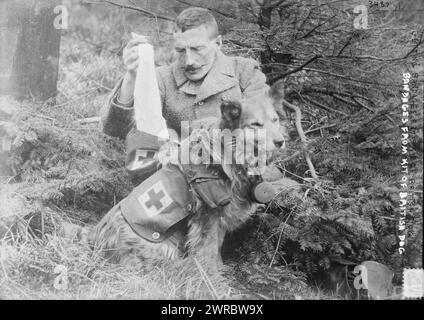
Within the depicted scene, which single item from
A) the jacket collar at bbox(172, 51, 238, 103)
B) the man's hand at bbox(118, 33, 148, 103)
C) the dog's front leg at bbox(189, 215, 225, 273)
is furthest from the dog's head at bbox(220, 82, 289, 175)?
the man's hand at bbox(118, 33, 148, 103)

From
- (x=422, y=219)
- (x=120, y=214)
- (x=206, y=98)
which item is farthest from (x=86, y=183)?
(x=422, y=219)

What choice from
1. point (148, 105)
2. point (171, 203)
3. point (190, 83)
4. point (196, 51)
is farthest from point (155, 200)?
point (196, 51)

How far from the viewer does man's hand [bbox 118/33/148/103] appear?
311 cm

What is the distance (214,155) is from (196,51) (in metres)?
0.56

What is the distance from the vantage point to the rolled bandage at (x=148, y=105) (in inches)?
122

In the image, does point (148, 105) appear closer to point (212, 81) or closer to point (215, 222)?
point (212, 81)

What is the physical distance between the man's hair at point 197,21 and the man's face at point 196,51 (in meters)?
0.02

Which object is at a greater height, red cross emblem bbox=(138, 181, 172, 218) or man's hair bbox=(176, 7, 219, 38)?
man's hair bbox=(176, 7, 219, 38)

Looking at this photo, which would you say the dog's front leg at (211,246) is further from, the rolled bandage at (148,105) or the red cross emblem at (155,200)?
the rolled bandage at (148,105)

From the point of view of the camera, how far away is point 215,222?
3010 millimetres

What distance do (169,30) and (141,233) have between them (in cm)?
110

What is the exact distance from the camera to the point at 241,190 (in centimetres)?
301

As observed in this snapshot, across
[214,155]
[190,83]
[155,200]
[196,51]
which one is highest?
[196,51]

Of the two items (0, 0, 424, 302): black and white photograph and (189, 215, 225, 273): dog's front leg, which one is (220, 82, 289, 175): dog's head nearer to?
(0, 0, 424, 302): black and white photograph
